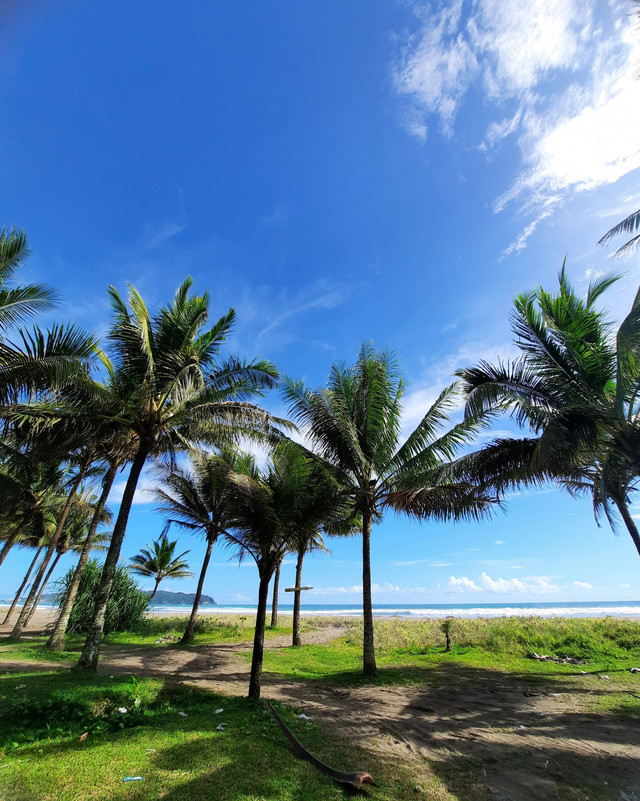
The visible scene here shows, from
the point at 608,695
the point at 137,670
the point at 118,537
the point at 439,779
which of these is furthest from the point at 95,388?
the point at 608,695

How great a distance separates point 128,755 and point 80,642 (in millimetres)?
14421

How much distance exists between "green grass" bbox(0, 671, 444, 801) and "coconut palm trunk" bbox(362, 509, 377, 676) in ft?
14.7

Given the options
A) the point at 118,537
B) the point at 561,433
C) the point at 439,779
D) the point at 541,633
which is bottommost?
the point at 439,779

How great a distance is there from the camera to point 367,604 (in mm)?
10992

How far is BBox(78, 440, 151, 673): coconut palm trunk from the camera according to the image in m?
8.56

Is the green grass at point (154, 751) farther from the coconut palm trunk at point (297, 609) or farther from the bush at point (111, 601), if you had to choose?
the bush at point (111, 601)

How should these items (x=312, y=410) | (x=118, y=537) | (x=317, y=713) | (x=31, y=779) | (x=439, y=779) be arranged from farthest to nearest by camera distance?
(x=312, y=410) < (x=118, y=537) < (x=317, y=713) < (x=439, y=779) < (x=31, y=779)

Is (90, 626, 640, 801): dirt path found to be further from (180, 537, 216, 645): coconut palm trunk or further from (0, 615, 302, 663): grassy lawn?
(180, 537, 216, 645): coconut palm trunk

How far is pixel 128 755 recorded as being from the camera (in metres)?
4.46

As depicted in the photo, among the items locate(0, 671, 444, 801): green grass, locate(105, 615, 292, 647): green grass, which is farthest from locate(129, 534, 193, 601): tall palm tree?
locate(0, 671, 444, 801): green grass

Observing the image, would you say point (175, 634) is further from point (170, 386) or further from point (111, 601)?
point (170, 386)

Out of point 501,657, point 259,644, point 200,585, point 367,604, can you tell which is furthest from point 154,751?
point 200,585

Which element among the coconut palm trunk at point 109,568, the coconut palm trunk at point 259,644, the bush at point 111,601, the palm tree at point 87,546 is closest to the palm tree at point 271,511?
the coconut palm trunk at point 259,644

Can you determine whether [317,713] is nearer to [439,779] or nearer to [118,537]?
[439,779]
